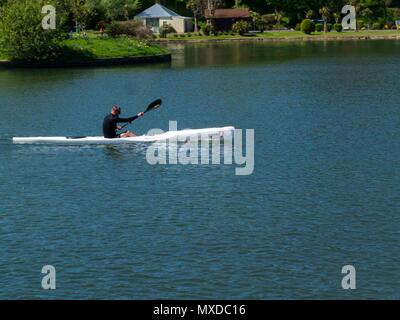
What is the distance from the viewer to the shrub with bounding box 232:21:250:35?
160438 millimetres

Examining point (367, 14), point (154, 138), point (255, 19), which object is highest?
point (367, 14)

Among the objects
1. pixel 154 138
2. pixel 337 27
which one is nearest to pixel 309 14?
pixel 337 27

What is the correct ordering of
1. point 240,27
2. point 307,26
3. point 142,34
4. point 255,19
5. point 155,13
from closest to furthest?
point 142,34, point 307,26, point 240,27, point 155,13, point 255,19

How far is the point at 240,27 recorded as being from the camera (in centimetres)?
16050

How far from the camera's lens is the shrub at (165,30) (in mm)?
159875

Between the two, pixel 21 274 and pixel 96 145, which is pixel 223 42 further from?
pixel 21 274

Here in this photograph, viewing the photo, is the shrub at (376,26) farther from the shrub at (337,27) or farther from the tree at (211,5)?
the tree at (211,5)

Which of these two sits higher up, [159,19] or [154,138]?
[159,19]

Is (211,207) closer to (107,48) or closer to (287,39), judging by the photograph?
(107,48)

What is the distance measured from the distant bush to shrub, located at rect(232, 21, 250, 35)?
153ft

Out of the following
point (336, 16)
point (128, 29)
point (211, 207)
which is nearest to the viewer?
point (211, 207)

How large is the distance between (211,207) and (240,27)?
5095 inches

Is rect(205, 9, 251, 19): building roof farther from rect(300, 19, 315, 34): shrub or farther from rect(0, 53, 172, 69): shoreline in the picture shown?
rect(0, 53, 172, 69): shoreline

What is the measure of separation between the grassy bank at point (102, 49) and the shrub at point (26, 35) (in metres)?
1.45
